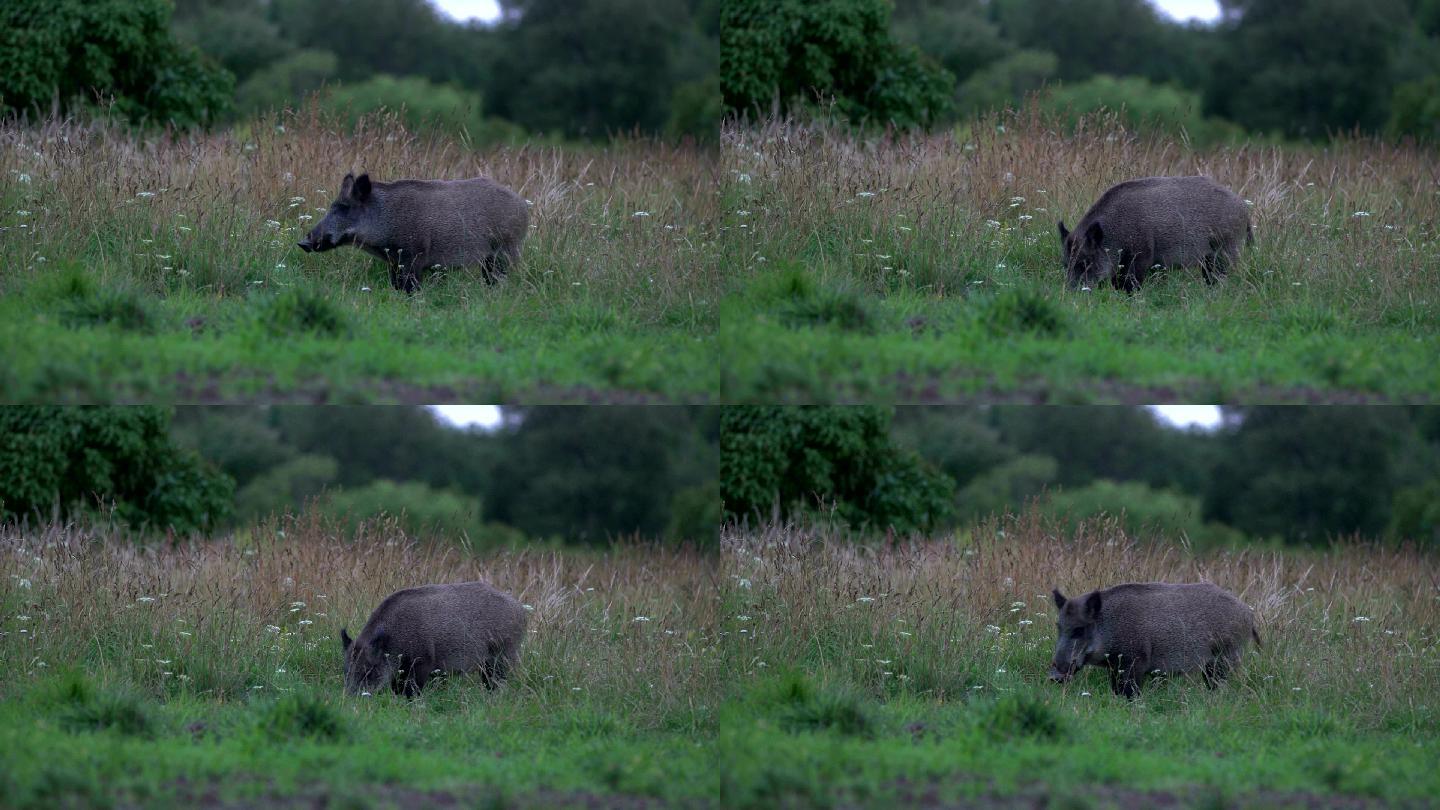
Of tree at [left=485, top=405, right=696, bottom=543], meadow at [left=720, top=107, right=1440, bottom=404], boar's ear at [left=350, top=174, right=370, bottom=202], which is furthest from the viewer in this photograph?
tree at [left=485, top=405, right=696, bottom=543]

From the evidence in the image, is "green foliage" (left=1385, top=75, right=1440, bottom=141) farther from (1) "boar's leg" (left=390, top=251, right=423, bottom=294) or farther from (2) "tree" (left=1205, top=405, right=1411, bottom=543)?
(1) "boar's leg" (left=390, top=251, right=423, bottom=294)

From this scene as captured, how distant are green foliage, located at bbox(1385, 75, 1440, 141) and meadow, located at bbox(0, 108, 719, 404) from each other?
1761 cm

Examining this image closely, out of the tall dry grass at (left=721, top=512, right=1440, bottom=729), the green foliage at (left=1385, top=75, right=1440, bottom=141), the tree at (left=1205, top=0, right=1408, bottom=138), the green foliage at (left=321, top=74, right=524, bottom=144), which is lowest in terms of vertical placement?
the tall dry grass at (left=721, top=512, right=1440, bottom=729)

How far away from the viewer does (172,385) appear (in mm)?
9469

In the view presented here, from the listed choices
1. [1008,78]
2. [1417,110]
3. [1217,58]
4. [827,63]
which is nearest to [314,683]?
[827,63]

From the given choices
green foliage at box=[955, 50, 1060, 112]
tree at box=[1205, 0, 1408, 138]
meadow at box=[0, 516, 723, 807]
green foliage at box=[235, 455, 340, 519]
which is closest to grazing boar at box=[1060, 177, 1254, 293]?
meadow at box=[0, 516, 723, 807]

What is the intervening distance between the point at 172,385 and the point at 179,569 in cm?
416

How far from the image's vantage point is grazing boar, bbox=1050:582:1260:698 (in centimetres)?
1107

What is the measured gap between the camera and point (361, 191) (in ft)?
38.4

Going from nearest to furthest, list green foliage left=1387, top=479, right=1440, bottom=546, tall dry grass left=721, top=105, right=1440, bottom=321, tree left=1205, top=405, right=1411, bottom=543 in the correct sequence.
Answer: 1. tall dry grass left=721, top=105, right=1440, bottom=321
2. green foliage left=1387, top=479, right=1440, bottom=546
3. tree left=1205, top=405, right=1411, bottom=543

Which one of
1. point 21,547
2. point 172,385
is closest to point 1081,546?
point 172,385

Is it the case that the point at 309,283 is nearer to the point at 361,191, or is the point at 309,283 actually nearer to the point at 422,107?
the point at 361,191

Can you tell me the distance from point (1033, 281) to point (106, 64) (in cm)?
1215

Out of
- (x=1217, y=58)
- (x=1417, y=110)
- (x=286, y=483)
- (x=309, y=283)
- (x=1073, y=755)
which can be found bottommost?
(x=286, y=483)
